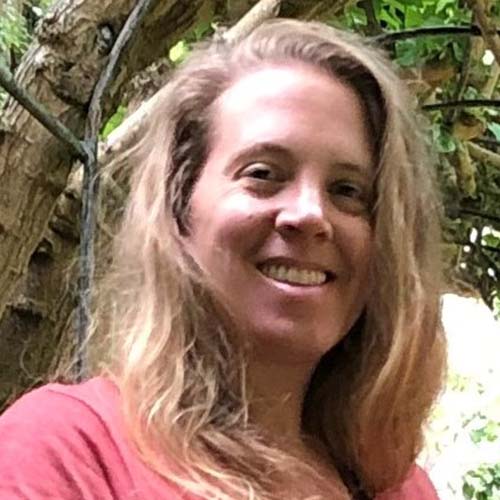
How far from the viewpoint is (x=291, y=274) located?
94cm

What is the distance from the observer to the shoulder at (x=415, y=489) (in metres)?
1.07

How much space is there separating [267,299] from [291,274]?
0.03m

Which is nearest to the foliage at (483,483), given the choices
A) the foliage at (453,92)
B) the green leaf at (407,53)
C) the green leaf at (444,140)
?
the foliage at (453,92)

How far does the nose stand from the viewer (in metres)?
0.93

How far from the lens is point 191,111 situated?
3.45 feet

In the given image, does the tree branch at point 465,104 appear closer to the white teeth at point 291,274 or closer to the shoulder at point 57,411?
the white teeth at point 291,274

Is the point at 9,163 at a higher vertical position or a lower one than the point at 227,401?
higher

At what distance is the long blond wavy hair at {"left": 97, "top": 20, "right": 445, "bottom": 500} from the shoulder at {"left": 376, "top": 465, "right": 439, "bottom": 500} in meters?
0.01

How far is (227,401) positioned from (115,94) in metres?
0.30

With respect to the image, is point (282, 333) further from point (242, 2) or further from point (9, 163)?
point (242, 2)

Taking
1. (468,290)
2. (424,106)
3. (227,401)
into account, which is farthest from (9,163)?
(468,290)

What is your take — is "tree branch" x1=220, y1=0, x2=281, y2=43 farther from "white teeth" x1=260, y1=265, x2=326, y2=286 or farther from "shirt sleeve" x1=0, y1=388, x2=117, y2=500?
"shirt sleeve" x1=0, y1=388, x2=117, y2=500

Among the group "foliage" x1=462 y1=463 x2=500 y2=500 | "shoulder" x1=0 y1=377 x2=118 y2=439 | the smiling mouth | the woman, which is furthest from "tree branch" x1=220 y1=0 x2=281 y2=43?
"foliage" x1=462 y1=463 x2=500 y2=500

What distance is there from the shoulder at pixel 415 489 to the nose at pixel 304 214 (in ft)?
0.81
